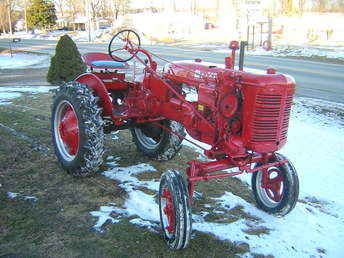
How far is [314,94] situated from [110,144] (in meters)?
7.47

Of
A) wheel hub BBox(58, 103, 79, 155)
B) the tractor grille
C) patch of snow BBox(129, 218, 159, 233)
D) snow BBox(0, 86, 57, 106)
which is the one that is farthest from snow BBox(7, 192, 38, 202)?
snow BBox(0, 86, 57, 106)

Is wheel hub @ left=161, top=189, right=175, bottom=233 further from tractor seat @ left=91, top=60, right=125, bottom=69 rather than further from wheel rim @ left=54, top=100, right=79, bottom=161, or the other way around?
tractor seat @ left=91, top=60, right=125, bottom=69

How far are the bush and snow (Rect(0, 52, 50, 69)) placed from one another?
9.01m

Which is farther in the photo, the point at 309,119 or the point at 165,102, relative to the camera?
the point at 309,119

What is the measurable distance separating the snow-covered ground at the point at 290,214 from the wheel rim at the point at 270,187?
6.3 inches

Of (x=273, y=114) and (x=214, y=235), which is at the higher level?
(x=273, y=114)

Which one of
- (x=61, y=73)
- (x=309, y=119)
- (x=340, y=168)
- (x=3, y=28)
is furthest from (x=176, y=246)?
(x=3, y=28)

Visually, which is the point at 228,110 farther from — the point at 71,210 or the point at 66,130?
the point at 66,130

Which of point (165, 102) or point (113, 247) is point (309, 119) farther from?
point (113, 247)

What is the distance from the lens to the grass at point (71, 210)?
3166mm

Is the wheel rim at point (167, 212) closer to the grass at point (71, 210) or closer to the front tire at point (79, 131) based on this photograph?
the grass at point (71, 210)

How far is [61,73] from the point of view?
424 inches

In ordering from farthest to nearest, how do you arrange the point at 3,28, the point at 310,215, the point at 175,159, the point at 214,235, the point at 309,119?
the point at 3,28, the point at 309,119, the point at 175,159, the point at 310,215, the point at 214,235

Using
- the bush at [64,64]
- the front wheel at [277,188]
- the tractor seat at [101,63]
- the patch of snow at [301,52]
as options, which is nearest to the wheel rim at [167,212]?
the front wheel at [277,188]
